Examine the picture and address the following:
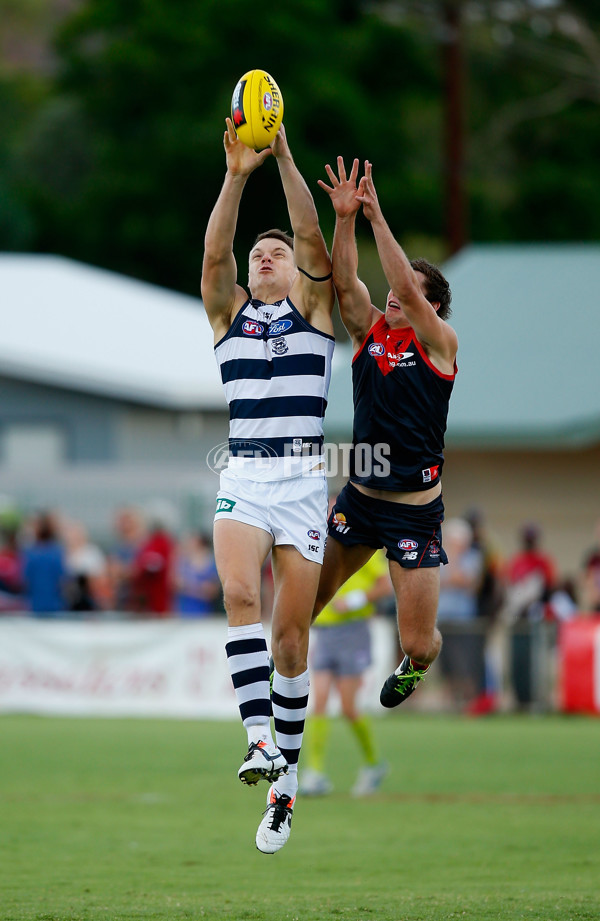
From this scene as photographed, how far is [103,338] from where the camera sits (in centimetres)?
3192

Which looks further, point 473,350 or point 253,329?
point 473,350

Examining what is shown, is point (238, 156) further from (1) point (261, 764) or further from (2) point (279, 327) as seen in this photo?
(1) point (261, 764)

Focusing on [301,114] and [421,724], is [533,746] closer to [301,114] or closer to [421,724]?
[421,724]

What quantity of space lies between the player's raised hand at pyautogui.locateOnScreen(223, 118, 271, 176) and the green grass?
13.3ft

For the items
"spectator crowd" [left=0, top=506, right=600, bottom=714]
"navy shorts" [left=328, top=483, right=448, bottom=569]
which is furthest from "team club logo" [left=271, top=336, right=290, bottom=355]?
"spectator crowd" [left=0, top=506, right=600, bottom=714]

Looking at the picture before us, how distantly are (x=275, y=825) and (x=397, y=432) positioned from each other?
2.31m

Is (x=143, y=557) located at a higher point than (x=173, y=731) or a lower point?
higher

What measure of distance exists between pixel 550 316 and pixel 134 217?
62.2 ft

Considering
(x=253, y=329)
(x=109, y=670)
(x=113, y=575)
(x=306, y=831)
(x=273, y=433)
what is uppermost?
(x=253, y=329)

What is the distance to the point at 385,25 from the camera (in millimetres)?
43562

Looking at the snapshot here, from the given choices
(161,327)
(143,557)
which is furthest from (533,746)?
(161,327)

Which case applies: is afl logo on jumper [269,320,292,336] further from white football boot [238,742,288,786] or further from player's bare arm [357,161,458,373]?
white football boot [238,742,288,786]

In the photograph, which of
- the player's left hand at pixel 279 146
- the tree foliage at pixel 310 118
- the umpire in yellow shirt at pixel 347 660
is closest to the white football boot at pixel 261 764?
the player's left hand at pixel 279 146

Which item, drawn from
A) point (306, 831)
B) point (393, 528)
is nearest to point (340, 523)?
point (393, 528)
